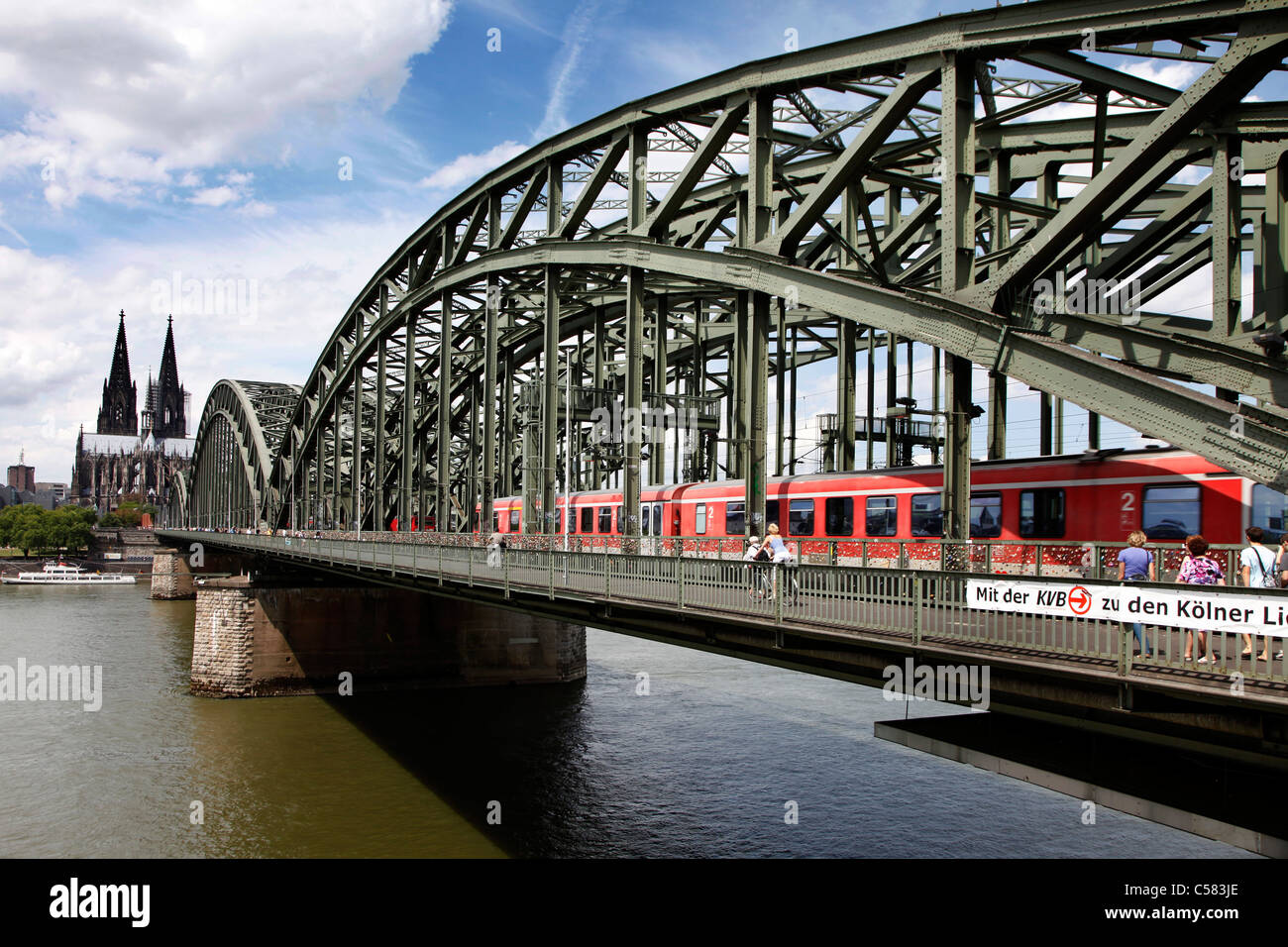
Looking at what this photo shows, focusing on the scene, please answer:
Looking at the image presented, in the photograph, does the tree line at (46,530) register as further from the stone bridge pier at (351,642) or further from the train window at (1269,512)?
the train window at (1269,512)

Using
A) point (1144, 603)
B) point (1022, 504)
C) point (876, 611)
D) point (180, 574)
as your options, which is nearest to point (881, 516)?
point (1022, 504)

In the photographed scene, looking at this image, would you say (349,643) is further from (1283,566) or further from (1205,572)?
(1283,566)

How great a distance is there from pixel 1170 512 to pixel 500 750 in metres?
20.3

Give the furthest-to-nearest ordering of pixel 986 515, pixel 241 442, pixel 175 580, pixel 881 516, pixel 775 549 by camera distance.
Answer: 1. pixel 241 442
2. pixel 175 580
3. pixel 881 516
4. pixel 986 515
5. pixel 775 549

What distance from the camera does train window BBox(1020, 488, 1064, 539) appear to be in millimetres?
18016

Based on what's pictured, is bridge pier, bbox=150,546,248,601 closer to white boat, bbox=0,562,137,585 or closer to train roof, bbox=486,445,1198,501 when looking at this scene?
white boat, bbox=0,562,137,585

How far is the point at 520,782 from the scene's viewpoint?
26641mm

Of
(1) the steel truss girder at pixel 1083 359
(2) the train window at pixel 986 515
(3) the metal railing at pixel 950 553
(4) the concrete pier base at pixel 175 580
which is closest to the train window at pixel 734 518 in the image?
(3) the metal railing at pixel 950 553

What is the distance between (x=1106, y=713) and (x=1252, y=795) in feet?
6.18

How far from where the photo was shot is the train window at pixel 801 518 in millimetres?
23078

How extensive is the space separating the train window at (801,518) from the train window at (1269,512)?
947 cm

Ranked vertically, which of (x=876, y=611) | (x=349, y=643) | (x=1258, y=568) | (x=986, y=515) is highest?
(x=986, y=515)
